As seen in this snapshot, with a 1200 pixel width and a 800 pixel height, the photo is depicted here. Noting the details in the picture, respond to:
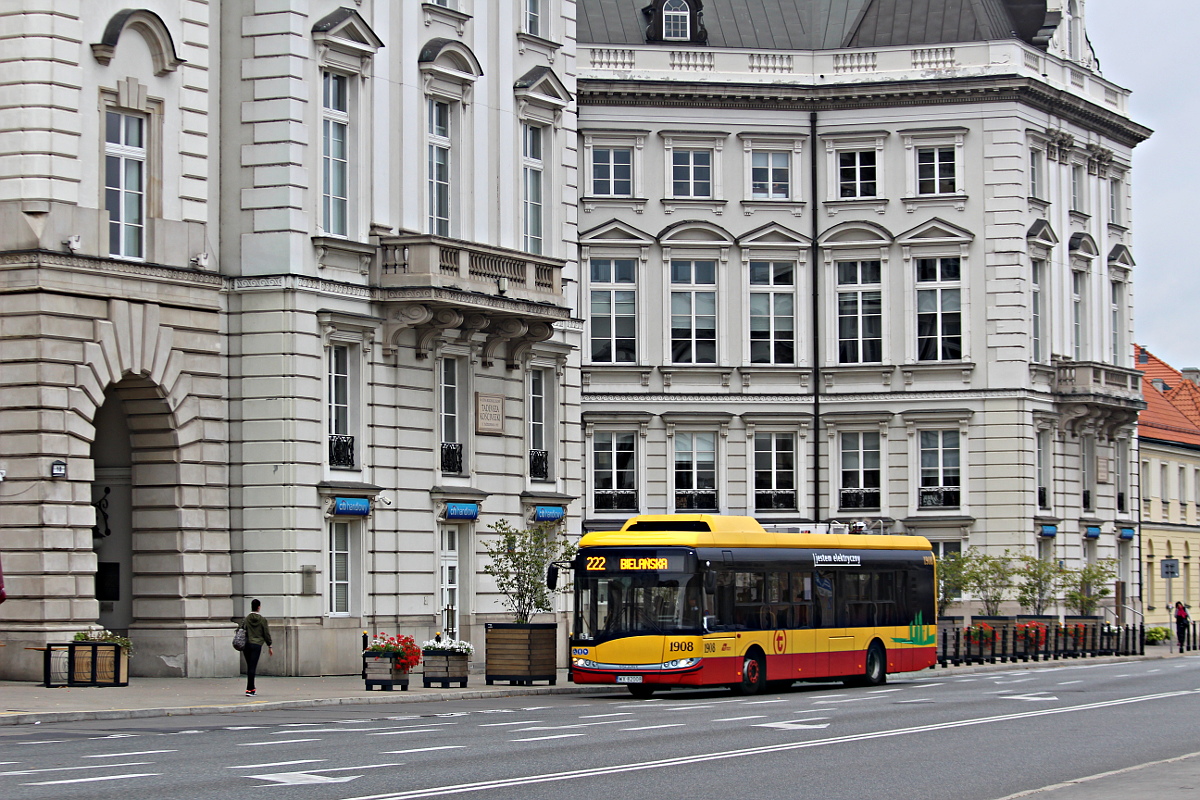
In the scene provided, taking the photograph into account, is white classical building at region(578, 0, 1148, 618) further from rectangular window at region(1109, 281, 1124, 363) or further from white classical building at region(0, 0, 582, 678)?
white classical building at region(0, 0, 582, 678)

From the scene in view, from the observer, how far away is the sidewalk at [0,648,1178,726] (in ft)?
93.2

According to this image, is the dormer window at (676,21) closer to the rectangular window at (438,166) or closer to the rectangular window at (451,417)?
the rectangular window at (438,166)

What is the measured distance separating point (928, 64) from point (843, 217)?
18.4 ft

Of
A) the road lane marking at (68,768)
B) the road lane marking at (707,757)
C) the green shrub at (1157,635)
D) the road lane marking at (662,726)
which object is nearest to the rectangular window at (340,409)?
the road lane marking at (662,726)

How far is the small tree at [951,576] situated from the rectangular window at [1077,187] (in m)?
15.2

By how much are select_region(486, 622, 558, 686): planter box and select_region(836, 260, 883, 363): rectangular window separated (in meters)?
29.5

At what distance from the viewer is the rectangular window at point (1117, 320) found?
73.7 m

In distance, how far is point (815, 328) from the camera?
6675cm

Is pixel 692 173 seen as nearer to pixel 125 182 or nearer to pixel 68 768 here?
pixel 125 182

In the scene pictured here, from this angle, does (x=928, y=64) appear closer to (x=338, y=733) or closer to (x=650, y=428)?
(x=650, y=428)

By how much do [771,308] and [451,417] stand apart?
902 inches

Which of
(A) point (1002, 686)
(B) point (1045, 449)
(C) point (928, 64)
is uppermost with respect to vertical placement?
(C) point (928, 64)

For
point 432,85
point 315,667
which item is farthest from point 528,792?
point 432,85

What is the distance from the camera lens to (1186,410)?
9319 cm
